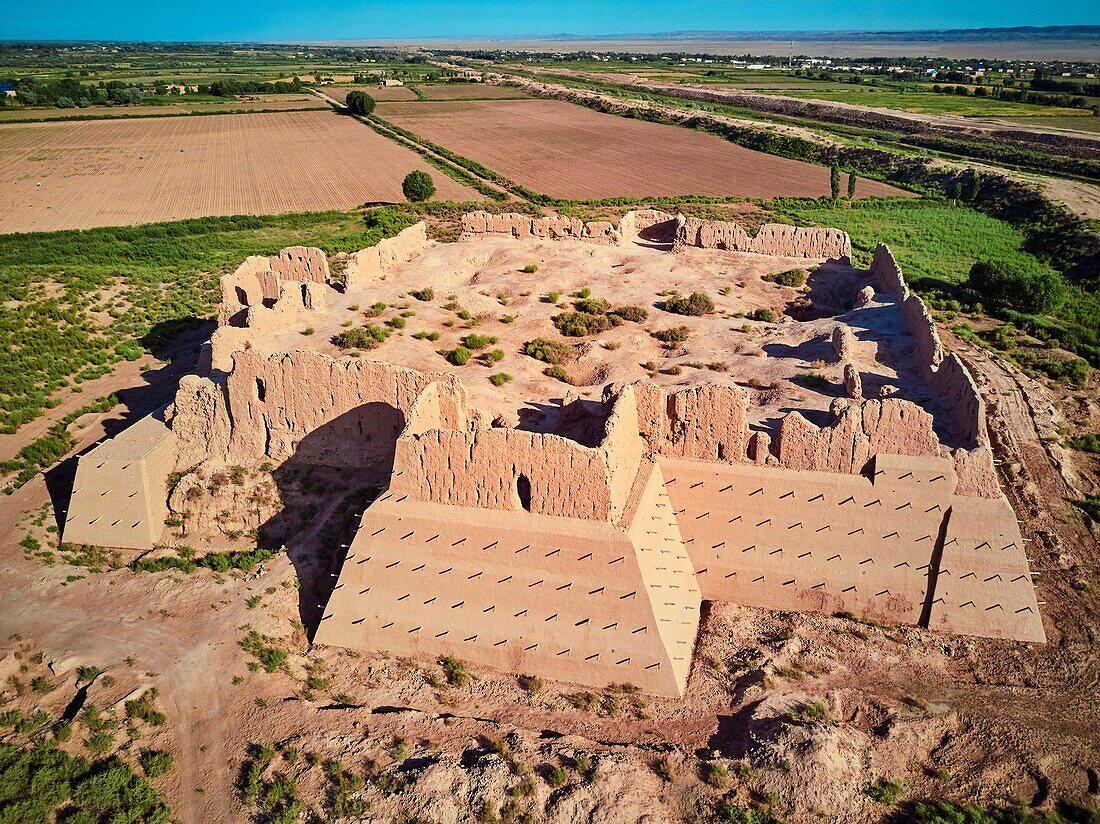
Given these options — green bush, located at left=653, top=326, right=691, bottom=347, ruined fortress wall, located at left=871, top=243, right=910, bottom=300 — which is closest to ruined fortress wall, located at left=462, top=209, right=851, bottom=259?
ruined fortress wall, located at left=871, top=243, right=910, bottom=300

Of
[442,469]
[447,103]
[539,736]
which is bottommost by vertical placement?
[539,736]

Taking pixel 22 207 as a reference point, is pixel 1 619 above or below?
below

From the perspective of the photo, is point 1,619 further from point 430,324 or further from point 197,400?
point 430,324

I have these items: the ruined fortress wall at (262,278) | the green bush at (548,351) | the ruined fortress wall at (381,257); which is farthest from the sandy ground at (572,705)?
the ruined fortress wall at (381,257)

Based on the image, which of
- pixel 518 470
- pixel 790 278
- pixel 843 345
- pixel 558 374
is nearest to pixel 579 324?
pixel 558 374

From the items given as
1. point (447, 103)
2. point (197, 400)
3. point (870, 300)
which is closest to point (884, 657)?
point (870, 300)

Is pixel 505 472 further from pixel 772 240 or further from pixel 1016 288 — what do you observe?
pixel 1016 288
